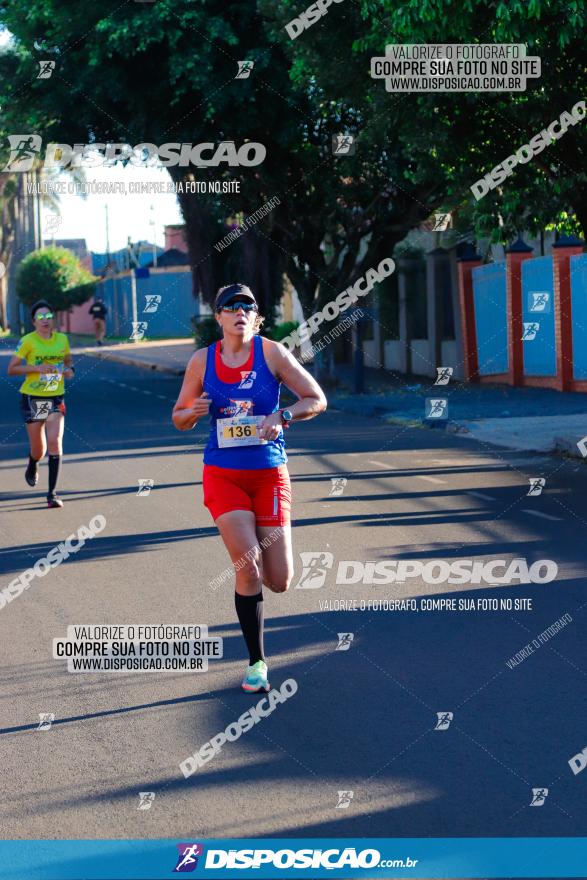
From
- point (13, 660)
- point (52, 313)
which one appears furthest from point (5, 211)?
point (13, 660)

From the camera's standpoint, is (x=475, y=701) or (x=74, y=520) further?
(x=74, y=520)

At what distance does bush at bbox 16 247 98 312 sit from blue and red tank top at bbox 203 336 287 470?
2763 inches

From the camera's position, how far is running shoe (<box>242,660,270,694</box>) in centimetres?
654

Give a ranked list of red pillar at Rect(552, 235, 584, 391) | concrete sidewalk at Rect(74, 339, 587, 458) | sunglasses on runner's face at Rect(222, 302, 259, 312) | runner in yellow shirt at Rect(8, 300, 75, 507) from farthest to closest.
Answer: red pillar at Rect(552, 235, 584, 391) < concrete sidewalk at Rect(74, 339, 587, 458) < runner in yellow shirt at Rect(8, 300, 75, 507) < sunglasses on runner's face at Rect(222, 302, 259, 312)

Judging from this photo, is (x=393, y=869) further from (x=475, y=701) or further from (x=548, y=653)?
(x=548, y=653)

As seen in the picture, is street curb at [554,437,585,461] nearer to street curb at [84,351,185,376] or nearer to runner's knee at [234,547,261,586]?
runner's knee at [234,547,261,586]

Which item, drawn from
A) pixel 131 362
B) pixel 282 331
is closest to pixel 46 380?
pixel 282 331

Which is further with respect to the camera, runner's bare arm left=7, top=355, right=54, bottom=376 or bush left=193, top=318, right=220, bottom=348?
bush left=193, top=318, right=220, bottom=348

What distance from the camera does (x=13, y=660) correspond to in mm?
7273

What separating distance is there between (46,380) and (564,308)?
13817 mm

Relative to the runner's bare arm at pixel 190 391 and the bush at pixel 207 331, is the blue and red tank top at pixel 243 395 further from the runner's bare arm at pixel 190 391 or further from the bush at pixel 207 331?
the bush at pixel 207 331

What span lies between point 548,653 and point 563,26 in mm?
8192

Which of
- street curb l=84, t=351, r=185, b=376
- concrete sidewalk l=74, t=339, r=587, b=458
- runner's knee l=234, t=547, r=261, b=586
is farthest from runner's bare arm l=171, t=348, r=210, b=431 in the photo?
street curb l=84, t=351, r=185, b=376

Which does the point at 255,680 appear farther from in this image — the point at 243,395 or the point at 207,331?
the point at 207,331
